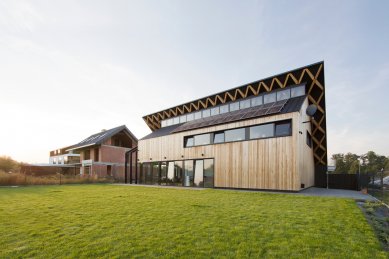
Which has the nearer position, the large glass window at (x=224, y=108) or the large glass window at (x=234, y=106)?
the large glass window at (x=234, y=106)

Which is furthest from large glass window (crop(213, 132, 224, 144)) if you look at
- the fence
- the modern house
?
the fence

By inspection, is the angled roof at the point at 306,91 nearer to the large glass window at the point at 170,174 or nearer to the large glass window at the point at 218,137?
the large glass window at the point at 218,137

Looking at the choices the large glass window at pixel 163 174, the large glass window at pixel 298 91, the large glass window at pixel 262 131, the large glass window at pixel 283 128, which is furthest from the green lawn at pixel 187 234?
the large glass window at pixel 163 174

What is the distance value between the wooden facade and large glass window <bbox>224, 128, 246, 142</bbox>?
13.5 inches

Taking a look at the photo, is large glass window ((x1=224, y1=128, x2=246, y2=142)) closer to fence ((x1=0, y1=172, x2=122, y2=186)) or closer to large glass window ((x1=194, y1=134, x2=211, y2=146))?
large glass window ((x1=194, y1=134, x2=211, y2=146))

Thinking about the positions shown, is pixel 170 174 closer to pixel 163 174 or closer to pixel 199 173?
pixel 163 174

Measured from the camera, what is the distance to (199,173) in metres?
18.2

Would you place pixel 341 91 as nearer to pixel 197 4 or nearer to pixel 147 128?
pixel 197 4

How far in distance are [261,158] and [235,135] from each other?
8.89 feet

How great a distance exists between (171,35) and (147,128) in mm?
17967

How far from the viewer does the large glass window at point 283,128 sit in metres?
13.8

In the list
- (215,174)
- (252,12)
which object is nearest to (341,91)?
(252,12)

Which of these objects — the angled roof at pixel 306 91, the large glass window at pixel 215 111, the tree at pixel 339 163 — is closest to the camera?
the angled roof at pixel 306 91

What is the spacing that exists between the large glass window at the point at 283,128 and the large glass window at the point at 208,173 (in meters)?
Result: 5.67
